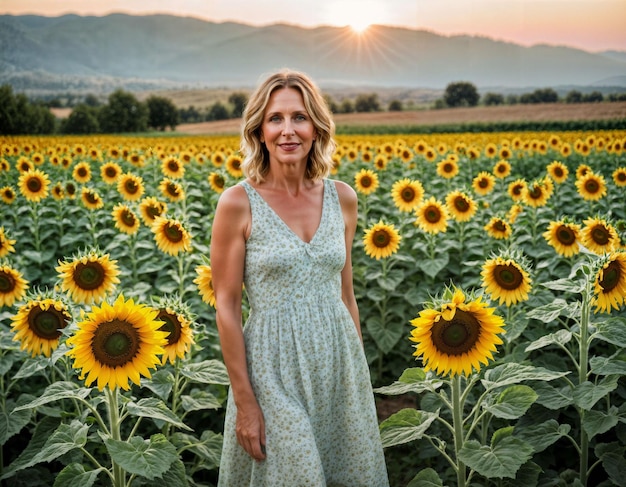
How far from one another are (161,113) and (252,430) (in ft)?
233

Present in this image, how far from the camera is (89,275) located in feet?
11.3

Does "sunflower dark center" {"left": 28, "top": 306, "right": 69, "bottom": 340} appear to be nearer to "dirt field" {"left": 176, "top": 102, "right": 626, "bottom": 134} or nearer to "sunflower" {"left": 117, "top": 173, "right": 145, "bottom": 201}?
"sunflower" {"left": 117, "top": 173, "right": 145, "bottom": 201}

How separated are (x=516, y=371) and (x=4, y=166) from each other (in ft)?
36.1

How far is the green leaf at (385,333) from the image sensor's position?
17.2 feet

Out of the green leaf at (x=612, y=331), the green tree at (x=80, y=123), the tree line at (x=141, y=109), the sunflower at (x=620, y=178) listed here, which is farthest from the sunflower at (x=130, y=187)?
the green tree at (x=80, y=123)

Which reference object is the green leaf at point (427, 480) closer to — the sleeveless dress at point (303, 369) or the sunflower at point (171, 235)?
the sleeveless dress at point (303, 369)

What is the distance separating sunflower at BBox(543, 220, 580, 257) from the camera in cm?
460

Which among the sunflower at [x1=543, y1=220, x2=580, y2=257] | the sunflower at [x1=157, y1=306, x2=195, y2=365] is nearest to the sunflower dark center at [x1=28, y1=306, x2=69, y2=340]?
the sunflower at [x1=157, y1=306, x2=195, y2=365]

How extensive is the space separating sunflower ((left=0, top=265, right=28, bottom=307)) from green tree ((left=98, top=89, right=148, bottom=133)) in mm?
60272

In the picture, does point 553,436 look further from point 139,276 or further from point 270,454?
point 139,276

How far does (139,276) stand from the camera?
21.0 ft

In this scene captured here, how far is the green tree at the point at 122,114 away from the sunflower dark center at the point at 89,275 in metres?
60.9

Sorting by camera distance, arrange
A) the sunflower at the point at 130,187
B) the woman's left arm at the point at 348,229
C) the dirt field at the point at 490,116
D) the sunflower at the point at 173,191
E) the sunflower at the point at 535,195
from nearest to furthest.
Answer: the woman's left arm at the point at 348,229
the sunflower at the point at 535,195
the sunflower at the point at 173,191
the sunflower at the point at 130,187
the dirt field at the point at 490,116

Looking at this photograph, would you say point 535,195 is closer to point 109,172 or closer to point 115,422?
point 115,422
